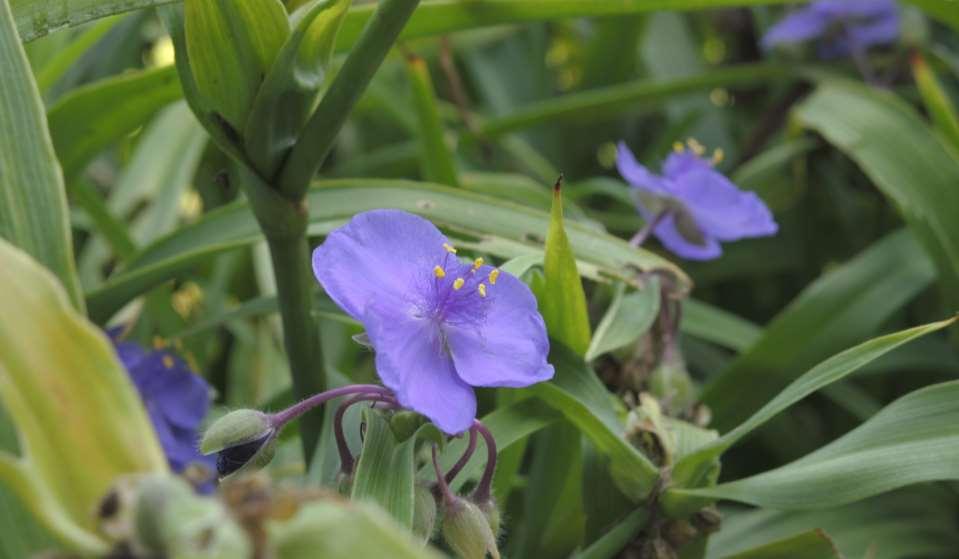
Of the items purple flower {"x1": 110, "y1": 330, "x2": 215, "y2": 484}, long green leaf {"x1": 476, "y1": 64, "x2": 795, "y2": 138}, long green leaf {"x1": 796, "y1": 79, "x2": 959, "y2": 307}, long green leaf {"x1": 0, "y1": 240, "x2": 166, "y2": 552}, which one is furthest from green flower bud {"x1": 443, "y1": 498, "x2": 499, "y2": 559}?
long green leaf {"x1": 476, "y1": 64, "x2": 795, "y2": 138}

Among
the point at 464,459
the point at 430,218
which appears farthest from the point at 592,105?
the point at 464,459

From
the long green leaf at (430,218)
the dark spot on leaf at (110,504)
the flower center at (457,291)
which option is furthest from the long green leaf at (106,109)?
the dark spot on leaf at (110,504)

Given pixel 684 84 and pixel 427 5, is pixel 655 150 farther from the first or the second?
pixel 427 5

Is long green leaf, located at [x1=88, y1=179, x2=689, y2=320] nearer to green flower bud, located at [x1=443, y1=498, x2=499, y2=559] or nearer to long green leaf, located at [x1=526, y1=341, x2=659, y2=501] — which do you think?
long green leaf, located at [x1=526, y1=341, x2=659, y2=501]

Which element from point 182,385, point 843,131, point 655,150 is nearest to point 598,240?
point 182,385

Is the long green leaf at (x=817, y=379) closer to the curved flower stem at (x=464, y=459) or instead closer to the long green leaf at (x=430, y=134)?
the curved flower stem at (x=464, y=459)

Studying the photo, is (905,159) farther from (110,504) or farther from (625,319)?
(110,504)
